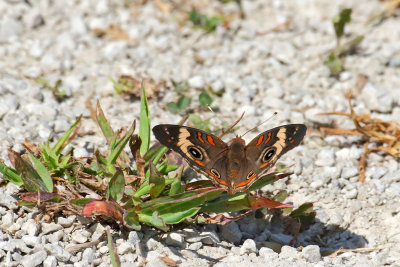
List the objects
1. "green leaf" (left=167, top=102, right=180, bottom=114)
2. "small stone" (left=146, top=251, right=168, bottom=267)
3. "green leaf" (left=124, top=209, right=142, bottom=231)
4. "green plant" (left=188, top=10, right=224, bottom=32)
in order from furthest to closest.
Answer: "green plant" (left=188, top=10, right=224, bottom=32), "green leaf" (left=167, top=102, right=180, bottom=114), "green leaf" (left=124, top=209, right=142, bottom=231), "small stone" (left=146, top=251, right=168, bottom=267)

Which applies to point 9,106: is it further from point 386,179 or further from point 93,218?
point 386,179

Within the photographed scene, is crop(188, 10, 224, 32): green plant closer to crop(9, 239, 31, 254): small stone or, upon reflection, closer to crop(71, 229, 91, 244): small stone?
crop(71, 229, 91, 244): small stone

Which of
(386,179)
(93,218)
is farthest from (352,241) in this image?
(93,218)

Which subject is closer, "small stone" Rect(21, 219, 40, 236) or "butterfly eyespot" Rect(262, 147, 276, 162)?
"small stone" Rect(21, 219, 40, 236)

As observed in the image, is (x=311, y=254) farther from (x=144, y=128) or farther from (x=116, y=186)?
(x=144, y=128)

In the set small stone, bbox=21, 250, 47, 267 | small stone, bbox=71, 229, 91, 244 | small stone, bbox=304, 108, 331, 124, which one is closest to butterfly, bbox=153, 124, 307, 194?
small stone, bbox=71, 229, 91, 244


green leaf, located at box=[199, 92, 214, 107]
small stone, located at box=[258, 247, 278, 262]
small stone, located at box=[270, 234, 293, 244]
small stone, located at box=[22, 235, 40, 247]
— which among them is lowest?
small stone, located at box=[270, 234, 293, 244]

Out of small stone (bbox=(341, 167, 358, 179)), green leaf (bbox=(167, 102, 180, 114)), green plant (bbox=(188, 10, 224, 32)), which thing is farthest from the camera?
green plant (bbox=(188, 10, 224, 32))
